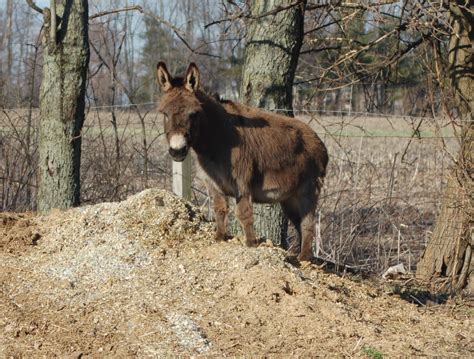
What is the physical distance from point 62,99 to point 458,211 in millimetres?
4759

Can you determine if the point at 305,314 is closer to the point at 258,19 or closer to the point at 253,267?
the point at 253,267

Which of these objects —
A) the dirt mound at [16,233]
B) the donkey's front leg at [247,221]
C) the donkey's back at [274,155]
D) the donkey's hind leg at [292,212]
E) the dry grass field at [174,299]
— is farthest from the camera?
the donkey's hind leg at [292,212]

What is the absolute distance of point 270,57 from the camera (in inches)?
321

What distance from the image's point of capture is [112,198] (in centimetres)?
933

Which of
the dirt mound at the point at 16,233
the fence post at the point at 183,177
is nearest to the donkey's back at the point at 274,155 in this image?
the fence post at the point at 183,177

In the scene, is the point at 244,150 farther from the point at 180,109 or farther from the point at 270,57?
the point at 270,57

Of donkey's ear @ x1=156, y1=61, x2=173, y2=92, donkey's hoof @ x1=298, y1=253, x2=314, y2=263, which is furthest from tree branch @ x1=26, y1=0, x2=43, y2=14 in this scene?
donkey's hoof @ x1=298, y1=253, x2=314, y2=263

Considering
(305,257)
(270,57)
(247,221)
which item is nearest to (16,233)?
(247,221)

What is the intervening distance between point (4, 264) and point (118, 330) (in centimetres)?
155

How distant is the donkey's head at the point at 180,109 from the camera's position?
6.42 m

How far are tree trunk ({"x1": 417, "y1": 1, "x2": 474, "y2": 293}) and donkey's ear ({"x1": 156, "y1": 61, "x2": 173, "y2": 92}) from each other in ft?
11.0

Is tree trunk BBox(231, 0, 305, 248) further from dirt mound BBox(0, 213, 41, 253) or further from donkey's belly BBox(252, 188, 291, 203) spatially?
dirt mound BBox(0, 213, 41, 253)

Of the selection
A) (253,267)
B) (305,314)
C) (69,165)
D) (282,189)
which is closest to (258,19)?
(282,189)

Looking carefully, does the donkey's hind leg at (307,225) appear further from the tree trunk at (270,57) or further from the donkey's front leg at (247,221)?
the donkey's front leg at (247,221)
